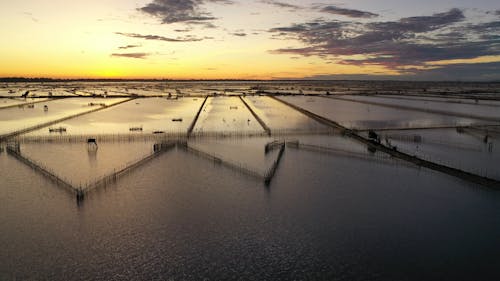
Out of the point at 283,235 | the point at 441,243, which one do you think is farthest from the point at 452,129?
the point at 283,235

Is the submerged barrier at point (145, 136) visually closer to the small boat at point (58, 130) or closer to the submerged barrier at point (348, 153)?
the small boat at point (58, 130)

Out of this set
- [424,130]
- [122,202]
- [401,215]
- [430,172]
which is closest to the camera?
[401,215]

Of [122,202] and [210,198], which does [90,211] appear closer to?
[122,202]

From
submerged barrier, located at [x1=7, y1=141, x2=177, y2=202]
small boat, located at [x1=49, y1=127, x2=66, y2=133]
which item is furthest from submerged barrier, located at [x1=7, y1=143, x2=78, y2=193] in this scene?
small boat, located at [x1=49, y1=127, x2=66, y2=133]

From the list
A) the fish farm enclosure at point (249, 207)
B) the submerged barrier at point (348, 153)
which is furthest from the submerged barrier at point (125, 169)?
the submerged barrier at point (348, 153)

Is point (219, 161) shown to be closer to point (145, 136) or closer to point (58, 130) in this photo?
point (145, 136)

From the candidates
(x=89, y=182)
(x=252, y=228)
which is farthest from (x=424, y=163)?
(x=89, y=182)

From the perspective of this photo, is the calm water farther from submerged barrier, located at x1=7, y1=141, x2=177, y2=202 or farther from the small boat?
the small boat
